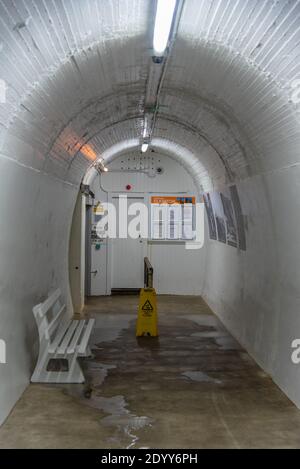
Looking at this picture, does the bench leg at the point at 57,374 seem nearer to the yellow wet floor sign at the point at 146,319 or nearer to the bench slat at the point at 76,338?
the bench slat at the point at 76,338

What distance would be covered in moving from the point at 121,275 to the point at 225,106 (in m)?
7.57

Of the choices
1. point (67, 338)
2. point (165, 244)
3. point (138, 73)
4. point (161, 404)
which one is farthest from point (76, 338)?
point (165, 244)

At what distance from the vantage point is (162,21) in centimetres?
377

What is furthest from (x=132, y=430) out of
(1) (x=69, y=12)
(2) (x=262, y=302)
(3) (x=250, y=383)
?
(1) (x=69, y=12)

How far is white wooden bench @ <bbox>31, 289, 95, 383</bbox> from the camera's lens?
577 cm

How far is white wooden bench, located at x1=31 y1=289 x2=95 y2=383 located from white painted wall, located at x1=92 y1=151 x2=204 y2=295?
627 centimetres

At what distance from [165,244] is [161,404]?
25.7 feet

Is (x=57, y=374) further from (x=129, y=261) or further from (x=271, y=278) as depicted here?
(x=129, y=261)

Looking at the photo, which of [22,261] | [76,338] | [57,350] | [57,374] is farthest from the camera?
[76,338]

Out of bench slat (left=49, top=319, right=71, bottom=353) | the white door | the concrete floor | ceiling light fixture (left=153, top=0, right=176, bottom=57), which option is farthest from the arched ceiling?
the white door

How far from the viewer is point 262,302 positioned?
6.71m

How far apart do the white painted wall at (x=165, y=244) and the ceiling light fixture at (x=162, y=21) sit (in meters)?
8.35

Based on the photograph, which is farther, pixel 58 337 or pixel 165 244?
pixel 165 244

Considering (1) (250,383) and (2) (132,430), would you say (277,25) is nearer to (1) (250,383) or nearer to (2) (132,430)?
(2) (132,430)
